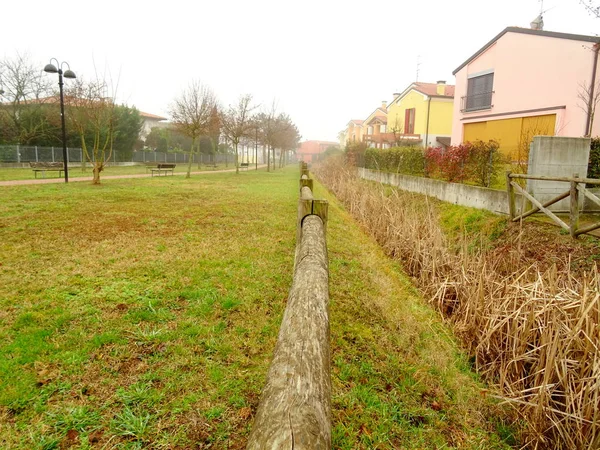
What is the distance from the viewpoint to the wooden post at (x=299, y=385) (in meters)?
1.11

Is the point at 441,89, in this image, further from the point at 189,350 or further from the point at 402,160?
the point at 189,350

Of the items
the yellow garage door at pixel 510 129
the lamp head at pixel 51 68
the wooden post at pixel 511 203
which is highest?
the lamp head at pixel 51 68

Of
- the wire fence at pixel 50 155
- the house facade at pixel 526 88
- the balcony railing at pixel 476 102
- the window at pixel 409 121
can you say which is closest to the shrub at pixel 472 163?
the house facade at pixel 526 88

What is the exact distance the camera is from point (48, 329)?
3.05 metres

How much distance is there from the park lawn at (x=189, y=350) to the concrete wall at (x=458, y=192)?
4149 mm

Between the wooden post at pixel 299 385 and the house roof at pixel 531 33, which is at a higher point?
the house roof at pixel 531 33

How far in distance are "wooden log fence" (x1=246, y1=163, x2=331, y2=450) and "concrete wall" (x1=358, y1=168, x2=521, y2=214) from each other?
7.77 metres

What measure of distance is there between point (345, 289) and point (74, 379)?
3050mm

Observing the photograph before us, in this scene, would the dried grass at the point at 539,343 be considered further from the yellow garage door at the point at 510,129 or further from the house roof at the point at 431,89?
the house roof at the point at 431,89

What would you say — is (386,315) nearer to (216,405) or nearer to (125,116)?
(216,405)

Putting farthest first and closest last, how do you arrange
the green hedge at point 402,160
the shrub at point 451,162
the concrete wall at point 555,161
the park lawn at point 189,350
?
the green hedge at point 402,160 → the shrub at point 451,162 → the concrete wall at point 555,161 → the park lawn at point 189,350

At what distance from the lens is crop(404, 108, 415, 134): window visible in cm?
3409

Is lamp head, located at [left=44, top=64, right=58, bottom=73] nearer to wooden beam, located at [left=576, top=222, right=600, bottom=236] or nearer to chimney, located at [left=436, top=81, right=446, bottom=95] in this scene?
wooden beam, located at [left=576, top=222, right=600, bottom=236]

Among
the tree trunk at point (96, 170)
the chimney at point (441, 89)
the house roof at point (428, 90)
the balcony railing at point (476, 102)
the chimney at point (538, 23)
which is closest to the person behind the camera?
the tree trunk at point (96, 170)
